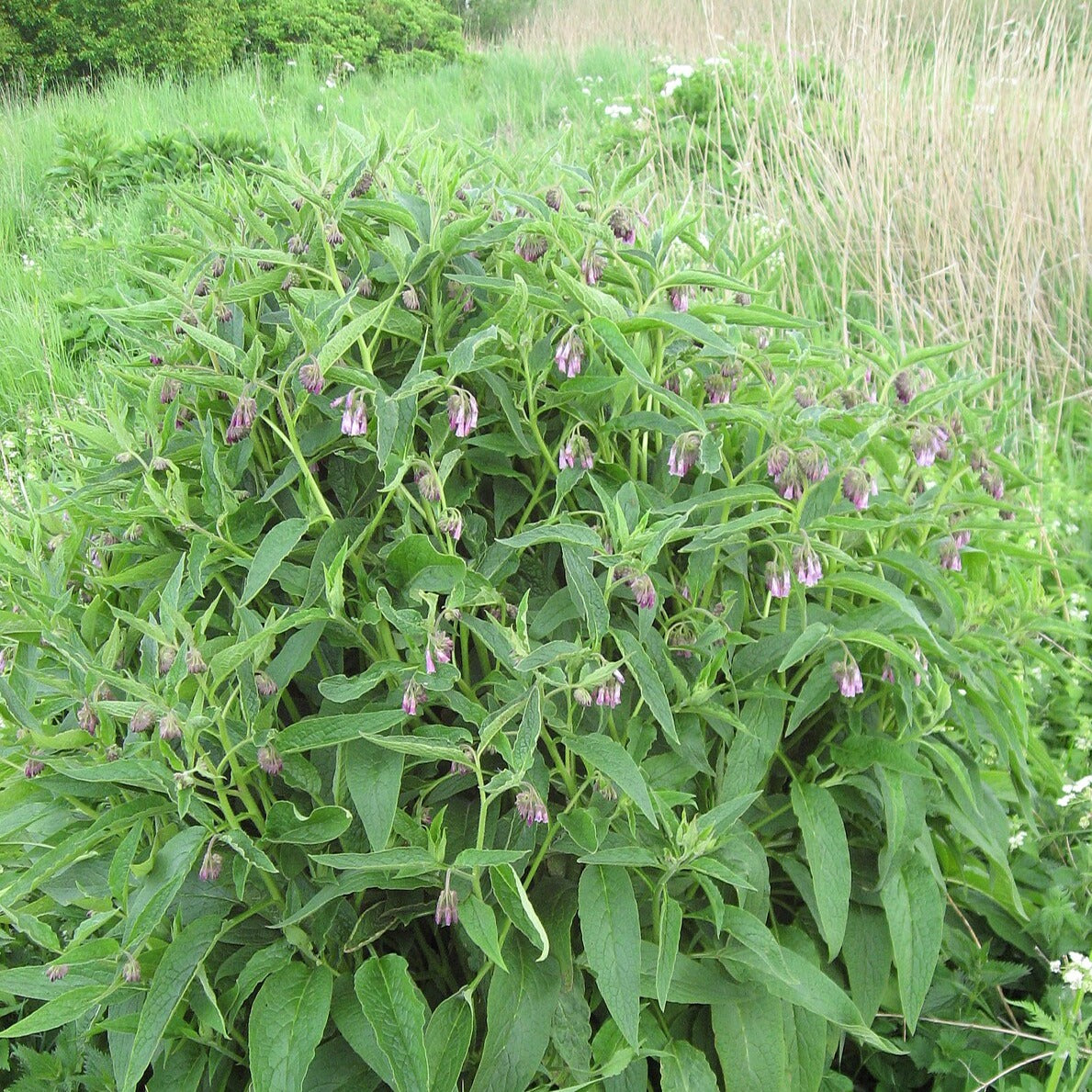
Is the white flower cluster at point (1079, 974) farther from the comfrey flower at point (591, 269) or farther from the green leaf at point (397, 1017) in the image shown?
the comfrey flower at point (591, 269)

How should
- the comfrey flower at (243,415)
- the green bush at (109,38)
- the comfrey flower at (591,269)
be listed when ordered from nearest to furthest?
the comfrey flower at (243,415), the comfrey flower at (591,269), the green bush at (109,38)

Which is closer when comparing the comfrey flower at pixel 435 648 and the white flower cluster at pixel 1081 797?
the comfrey flower at pixel 435 648

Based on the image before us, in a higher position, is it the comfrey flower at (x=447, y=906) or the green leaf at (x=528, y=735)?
the green leaf at (x=528, y=735)

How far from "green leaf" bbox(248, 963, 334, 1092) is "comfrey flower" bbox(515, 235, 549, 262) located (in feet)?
3.39

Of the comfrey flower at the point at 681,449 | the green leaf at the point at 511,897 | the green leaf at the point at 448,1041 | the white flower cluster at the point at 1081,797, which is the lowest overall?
the white flower cluster at the point at 1081,797

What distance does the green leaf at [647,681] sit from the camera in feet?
4.62

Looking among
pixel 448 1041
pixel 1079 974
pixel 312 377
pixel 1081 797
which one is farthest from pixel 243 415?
pixel 1081 797

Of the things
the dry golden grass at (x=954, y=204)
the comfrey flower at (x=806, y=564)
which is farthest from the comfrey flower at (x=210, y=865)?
the dry golden grass at (x=954, y=204)

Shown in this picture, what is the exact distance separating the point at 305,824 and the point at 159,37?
34.7 feet

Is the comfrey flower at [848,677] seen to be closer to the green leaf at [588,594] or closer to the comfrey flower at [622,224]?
the green leaf at [588,594]

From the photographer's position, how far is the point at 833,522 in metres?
1.58

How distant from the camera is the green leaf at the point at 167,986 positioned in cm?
136

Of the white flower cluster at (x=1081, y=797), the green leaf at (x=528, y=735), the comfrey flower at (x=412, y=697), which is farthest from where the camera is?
the white flower cluster at (x=1081, y=797)

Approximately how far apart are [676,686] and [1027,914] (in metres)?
1.05
